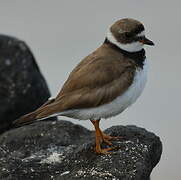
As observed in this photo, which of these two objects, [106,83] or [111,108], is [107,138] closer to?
[111,108]

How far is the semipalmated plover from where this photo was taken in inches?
308

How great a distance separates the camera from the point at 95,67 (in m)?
7.94

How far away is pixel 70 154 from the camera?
8156mm

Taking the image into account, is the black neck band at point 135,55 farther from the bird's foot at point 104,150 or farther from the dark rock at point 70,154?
the bird's foot at point 104,150

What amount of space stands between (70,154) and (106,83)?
0.97 meters

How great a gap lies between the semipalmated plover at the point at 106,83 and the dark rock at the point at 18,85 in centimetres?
268

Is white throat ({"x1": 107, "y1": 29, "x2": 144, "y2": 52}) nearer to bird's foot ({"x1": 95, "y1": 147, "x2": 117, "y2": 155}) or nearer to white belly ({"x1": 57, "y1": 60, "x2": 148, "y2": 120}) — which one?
white belly ({"x1": 57, "y1": 60, "x2": 148, "y2": 120})

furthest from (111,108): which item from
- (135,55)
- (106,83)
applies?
(135,55)

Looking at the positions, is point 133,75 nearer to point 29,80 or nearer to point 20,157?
→ point 20,157

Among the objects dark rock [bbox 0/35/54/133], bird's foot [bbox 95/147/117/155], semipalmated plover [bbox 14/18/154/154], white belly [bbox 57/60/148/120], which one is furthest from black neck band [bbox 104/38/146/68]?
dark rock [bbox 0/35/54/133]

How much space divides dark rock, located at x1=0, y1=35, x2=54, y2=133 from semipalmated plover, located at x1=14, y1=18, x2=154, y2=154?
268cm

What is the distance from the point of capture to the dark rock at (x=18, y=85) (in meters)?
10.7

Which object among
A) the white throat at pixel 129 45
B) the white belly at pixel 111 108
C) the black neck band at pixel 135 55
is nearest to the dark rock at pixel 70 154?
the white belly at pixel 111 108

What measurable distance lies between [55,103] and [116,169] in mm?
1063
